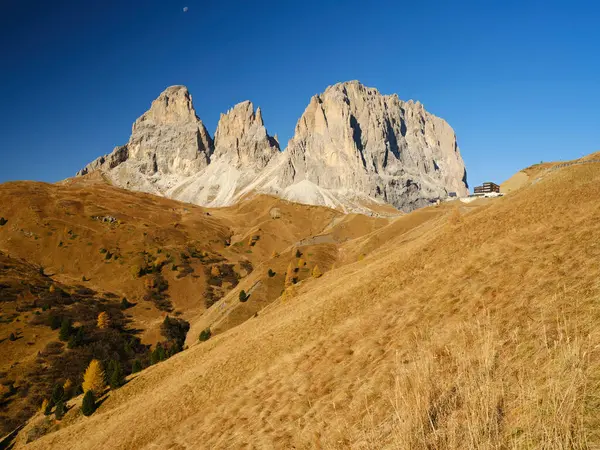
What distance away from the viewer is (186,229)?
14962 cm

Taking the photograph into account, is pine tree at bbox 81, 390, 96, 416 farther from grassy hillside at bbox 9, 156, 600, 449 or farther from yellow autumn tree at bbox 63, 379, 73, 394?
yellow autumn tree at bbox 63, 379, 73, 394

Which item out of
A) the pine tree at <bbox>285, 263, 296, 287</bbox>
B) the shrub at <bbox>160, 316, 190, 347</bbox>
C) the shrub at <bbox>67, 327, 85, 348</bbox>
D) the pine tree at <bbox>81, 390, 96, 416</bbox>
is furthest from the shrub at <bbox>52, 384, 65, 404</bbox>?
the pine tree at <bbox>285, 263, 296, 287</bbox>

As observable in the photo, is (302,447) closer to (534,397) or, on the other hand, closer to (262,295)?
(534,397)

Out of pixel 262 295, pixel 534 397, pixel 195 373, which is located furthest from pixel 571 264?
pixel 262 295

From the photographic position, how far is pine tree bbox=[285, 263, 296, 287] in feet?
238

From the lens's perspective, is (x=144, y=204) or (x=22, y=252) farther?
(x=144, y=204)

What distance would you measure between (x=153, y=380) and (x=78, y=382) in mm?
33383

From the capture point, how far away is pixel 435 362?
1022 centimetres

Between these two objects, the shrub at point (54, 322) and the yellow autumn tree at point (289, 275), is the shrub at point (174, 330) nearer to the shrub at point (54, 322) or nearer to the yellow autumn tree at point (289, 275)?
the shrub at point (54, 322)

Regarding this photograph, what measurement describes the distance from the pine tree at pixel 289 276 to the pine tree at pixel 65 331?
43098 mm

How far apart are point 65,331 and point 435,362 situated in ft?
254

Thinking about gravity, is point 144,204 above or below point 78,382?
above

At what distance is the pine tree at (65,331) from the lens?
67562mm

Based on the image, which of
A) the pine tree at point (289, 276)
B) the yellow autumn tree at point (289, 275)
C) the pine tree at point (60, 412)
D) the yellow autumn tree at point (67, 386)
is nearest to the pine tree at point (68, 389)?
the yellow autumn tree at point (67, 386)
